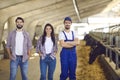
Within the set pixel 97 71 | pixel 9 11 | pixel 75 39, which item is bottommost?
pixel 97 71

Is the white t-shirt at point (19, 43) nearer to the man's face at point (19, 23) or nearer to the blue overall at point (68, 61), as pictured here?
the man's face at point (19, 23)

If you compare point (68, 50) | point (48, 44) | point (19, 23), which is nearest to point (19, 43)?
point (19, 23)

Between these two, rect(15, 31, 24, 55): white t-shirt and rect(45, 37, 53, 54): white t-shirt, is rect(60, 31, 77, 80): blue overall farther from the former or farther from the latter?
rect(15, 31, 24, 55): white t-shirt

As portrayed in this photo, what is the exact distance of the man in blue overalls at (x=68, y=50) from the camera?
21.8ft

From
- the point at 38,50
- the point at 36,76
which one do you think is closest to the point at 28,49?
the point at 38,50

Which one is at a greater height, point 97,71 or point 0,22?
point 0,22

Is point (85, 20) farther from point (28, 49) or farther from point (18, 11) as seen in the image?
point (28, 49)

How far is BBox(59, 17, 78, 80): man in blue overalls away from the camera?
→ 6643mm

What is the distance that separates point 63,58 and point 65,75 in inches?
16.0

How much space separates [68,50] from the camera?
21.9 ft

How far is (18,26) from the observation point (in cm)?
638

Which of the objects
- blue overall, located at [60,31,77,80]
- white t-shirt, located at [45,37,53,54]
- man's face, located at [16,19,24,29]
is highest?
man's face, located at [16,19,24,29]

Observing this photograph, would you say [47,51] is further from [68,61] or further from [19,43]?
[19,43]

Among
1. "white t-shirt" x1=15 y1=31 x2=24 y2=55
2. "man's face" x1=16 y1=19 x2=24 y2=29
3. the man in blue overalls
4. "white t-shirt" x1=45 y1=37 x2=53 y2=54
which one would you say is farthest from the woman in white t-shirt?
"man's face" x1=16 y1=19 x2=24 y2=29
